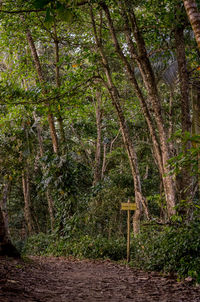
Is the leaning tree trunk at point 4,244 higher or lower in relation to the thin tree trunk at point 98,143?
lower

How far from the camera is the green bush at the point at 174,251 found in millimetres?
5324

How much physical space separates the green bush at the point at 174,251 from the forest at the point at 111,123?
0.07ft

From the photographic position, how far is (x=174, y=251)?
5.77 metres

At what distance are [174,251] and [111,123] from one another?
1060cm

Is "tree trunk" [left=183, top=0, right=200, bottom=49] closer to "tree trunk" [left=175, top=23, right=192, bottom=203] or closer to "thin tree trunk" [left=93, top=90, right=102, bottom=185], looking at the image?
"tree trunk" [left=175, top=23, right=192, bottom=203]

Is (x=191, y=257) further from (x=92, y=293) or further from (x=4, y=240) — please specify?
(x=4, y=240)

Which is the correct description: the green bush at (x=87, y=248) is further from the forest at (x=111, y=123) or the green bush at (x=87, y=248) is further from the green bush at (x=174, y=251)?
the green bush at (x=174, y=251)

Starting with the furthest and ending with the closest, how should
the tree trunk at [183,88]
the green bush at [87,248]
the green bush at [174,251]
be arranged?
the green bush at [87,248]
the tree trunk at [183,88]
the green bush at [174,251]

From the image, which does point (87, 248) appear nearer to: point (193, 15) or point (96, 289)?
point (96, 289)

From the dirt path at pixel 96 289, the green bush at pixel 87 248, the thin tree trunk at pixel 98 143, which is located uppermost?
the thin tree trunk at pixel 98 143

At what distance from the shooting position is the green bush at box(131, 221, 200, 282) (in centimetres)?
532

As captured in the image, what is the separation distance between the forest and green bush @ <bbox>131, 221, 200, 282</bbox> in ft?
0.07

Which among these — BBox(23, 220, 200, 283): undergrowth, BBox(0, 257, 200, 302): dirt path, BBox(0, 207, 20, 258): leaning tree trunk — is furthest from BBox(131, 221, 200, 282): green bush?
BBox(0, 207, 20, 258): leaning tree trunk

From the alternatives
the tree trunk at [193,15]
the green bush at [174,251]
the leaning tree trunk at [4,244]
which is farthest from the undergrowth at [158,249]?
the tree trunk at [193,15]
